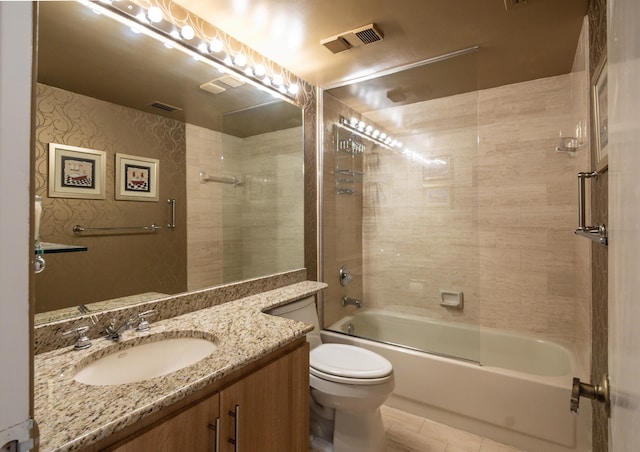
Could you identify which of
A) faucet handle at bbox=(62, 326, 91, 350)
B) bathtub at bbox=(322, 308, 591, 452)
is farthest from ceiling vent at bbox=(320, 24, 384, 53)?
bathtub at bbox=(322, 308, 591, 452)

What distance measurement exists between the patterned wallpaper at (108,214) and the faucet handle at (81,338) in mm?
111

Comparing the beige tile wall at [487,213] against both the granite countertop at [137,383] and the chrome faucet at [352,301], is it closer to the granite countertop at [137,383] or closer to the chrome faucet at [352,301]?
Answer: the chrome faucet at [352,301]

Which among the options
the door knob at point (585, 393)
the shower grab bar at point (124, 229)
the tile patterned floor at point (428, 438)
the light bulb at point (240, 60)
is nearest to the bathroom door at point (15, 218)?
the shower grab bar at point (124, 229)

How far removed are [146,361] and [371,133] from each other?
2.55 m

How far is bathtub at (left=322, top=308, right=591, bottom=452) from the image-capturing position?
174 centimetres

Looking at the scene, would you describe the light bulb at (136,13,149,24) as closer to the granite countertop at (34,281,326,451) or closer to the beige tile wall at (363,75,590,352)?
the granite countertop at (34,281,326,451)

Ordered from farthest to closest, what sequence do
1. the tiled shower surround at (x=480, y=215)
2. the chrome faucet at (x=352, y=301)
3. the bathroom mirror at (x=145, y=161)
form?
the chrome faucet at (x=352, y=301) → the tiled shower surround at (x=480, y=215) → the bathroom mirror at (x=145, y=161)

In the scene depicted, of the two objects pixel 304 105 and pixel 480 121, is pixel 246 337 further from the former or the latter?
pixel 480 121

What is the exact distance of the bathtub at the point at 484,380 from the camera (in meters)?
1.74

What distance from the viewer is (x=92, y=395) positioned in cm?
79

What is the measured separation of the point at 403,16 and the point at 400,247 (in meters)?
1.88

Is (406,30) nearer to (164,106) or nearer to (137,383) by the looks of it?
(164,106)

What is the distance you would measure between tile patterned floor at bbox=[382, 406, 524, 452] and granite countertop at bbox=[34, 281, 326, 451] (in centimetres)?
117

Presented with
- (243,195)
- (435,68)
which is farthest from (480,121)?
(243,195)
